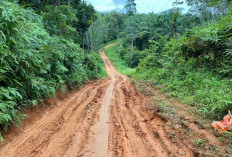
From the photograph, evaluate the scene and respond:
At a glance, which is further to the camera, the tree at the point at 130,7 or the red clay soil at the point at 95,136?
the tree at the point at 130,7

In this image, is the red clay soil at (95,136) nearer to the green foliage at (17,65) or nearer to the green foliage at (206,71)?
the green foliage at (17,65)

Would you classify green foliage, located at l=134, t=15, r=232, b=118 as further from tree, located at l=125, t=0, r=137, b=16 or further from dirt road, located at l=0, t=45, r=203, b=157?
tree, located at l=125, t=0, r=137, b=16

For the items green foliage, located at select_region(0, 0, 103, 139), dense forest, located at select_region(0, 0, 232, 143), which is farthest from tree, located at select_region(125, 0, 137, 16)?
green foliage, located at select_region(0, 0, 103, 139)

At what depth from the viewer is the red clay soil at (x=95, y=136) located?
9.25ft

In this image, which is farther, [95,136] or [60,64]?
[60,64]

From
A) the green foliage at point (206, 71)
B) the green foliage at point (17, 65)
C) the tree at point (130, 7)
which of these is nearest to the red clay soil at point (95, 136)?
the green foliage at point (17, 65)

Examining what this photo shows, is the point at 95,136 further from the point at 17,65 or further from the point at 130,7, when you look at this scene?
the point at 130,7

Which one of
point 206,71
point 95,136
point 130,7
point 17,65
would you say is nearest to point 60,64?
point 17,65

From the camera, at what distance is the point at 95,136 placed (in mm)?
3420

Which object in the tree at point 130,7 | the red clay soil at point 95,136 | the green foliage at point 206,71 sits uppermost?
the tree at point 130,7

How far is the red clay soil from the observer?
9.25ft

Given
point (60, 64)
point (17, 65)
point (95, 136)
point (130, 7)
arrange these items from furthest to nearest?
1. point (130, 7)
2. point (60, 64)
3. point (17, 65)
4. point (95, 136)

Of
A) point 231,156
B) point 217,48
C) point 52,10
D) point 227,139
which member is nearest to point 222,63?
point 217,48

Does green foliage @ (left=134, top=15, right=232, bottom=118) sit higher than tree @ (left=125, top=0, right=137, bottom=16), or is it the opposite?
tree @ (left=125, top=0, right=137, bottom=16)
